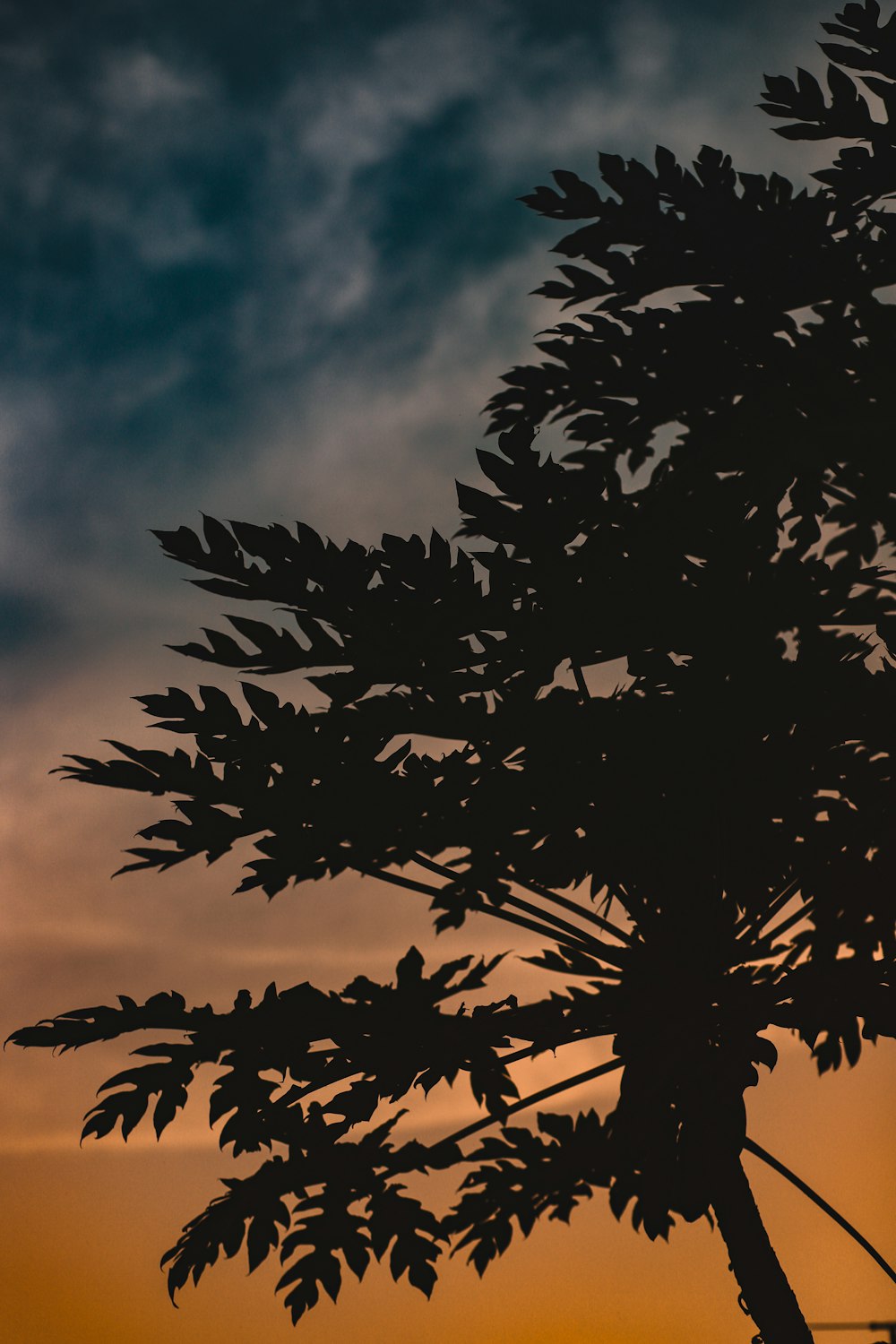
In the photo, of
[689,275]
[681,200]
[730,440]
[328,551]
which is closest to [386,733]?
[328,551]

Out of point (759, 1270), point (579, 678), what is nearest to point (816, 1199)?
point (759, 1270)

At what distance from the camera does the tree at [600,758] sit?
2.96 metres

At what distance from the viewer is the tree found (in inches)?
116

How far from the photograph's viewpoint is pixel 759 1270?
3393mm

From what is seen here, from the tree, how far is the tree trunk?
1cm

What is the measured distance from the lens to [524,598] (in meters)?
3.61

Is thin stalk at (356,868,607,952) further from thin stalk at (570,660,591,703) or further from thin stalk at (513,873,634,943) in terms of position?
thin stalk at (570,660,591,703)

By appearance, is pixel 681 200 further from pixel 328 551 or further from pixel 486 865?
pixel 486 865

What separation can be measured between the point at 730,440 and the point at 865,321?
72 cm

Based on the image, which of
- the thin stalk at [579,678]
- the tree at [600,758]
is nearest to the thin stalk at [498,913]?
the tree at [600,758]

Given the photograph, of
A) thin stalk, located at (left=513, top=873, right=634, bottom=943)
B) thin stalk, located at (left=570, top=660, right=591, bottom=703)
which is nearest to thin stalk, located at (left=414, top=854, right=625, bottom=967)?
thin stalk, located at (left=513, top=873, right=634, bottom=943)

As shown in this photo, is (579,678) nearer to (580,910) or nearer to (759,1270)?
(580,910)

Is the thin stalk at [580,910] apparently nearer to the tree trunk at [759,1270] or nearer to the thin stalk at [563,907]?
the thin stalk at [563,907]

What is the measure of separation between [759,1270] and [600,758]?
1834mm
